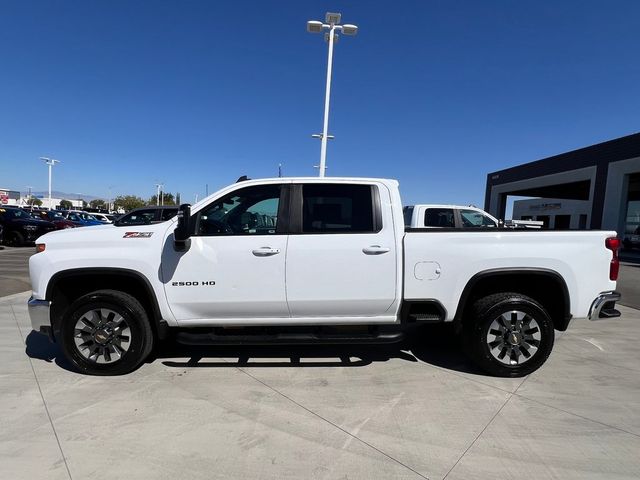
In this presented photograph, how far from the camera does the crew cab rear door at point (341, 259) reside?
13.3 ft

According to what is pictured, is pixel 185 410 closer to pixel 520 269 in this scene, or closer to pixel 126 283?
pixel 126 283

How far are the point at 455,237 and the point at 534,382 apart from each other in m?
1.65

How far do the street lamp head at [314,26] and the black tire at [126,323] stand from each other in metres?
15.0

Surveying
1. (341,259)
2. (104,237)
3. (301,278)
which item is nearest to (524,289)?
(341,259)

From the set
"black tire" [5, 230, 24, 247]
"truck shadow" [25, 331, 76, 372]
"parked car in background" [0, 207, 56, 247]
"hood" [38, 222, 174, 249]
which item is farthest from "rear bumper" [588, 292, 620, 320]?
"black tire" [5, 230, 24, 247]

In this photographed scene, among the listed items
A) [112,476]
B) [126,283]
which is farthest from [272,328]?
[112,476]

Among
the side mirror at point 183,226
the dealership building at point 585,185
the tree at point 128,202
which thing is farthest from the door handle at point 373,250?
the tree at point 128,202

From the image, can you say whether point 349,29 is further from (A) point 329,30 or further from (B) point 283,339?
(B) point 283,339

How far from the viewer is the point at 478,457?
289cm

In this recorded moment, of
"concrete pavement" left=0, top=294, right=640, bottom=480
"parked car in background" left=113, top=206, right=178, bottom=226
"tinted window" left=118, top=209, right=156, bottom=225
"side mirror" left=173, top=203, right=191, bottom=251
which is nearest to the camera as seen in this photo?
"concrete pavement" left=0, top=294, right=640, bottom=480

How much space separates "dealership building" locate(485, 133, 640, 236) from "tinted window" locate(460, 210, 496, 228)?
23.7m

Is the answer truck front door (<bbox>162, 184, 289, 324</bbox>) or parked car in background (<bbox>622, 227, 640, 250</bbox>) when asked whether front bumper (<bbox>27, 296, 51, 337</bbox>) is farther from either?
parked car in background (<bbox>622, 227, 640, 250</bbox>)

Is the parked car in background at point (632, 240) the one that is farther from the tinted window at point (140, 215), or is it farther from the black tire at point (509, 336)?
the black tire at point (509, 336)

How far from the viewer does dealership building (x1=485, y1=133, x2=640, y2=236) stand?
94.7 feet
